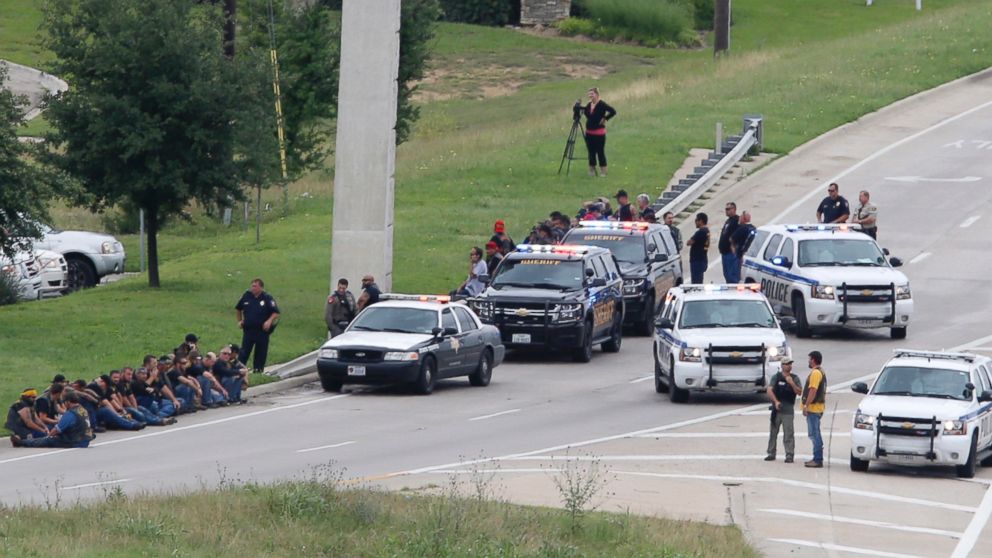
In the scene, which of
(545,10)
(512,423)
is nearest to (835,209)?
(512,423)

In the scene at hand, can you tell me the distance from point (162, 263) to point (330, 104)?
11.8 metres

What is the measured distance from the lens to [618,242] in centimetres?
3447

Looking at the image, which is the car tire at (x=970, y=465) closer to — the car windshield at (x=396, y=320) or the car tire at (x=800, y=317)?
the car windshield at (x=396, y=320)

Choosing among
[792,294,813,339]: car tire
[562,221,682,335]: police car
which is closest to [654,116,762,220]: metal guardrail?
[562,221,682,335]: police car

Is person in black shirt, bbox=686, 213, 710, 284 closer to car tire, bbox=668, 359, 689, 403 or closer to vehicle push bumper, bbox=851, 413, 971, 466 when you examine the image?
car tire, bbox=668, 359, 689, 403

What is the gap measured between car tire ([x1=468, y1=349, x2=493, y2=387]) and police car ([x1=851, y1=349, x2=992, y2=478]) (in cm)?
797

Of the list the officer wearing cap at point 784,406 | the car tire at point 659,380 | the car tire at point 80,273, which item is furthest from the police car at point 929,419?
the car tire at point 80,273

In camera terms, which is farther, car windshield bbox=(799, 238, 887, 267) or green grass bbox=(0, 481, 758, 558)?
car windshield bbox=(799, 238, 887, 267)

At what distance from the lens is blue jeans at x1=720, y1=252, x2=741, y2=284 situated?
115 ft

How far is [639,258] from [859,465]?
13025 millimetres

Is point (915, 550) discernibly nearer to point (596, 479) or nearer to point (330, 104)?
point (596, 479)

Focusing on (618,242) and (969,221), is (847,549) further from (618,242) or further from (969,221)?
(969,221)

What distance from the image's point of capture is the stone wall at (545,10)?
9644cm

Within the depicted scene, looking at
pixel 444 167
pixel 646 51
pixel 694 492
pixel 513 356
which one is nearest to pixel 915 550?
pixel 694 492
